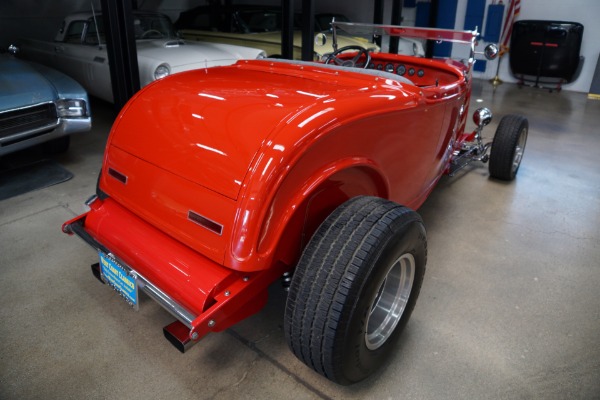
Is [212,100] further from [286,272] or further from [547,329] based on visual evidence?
[547,329]

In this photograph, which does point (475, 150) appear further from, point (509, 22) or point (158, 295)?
point (509, 22)

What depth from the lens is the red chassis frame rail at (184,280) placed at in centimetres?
152

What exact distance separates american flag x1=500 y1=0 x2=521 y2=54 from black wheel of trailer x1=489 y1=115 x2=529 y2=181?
630 cm

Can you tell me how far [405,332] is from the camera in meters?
2.07

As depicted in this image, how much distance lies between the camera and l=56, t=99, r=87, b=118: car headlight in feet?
12.3

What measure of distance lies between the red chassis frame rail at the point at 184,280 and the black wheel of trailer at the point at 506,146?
107 inches

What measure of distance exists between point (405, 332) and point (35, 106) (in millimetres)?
3404

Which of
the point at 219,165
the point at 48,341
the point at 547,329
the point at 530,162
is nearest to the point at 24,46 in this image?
the point at 48,341

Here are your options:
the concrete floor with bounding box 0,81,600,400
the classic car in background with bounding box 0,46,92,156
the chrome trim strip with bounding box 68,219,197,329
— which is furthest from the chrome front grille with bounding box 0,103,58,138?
the chrome trim strip with bounding box 68,219,197,329

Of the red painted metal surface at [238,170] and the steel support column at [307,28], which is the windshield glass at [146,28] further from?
the red painted metal surface at [238,170]

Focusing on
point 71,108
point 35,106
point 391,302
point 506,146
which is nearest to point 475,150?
point 506,146

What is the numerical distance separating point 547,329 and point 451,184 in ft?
6.16

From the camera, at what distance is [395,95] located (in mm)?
2021

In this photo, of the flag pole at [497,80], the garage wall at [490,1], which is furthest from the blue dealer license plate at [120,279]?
the flag pole at [497,80]
